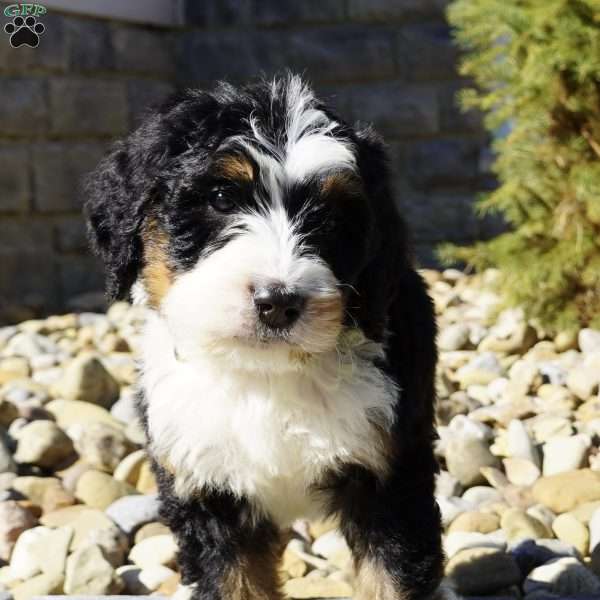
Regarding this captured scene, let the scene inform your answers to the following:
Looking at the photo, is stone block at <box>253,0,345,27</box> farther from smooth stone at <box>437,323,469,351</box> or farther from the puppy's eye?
the puppy's eye

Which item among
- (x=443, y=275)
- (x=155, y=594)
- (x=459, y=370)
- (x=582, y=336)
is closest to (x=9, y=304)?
(x=443, y=275)

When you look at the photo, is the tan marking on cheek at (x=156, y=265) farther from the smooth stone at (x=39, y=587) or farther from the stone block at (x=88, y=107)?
the stone block at (x=88, y=107)

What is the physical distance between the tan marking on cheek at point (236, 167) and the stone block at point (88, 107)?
244 inches

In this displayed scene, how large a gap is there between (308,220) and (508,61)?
4054mm

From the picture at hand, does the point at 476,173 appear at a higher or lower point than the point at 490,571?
higher

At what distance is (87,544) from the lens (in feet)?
13.7

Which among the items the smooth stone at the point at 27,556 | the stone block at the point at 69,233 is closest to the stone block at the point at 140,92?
the stone block at the point at 69,233

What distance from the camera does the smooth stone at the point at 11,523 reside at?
14.6 feet

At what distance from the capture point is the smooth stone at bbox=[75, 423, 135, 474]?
17.1ft

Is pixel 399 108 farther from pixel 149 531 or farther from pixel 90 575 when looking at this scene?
pixel 90 575

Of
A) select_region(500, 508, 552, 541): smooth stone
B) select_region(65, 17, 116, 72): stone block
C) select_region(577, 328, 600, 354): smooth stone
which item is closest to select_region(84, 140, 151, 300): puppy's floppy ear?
select_region(500, 508, 552, 541): smooth stone

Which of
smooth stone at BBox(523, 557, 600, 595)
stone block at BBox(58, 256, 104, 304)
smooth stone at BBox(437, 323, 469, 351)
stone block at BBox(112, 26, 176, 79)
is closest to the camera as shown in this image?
smooth stone at BBox(523, 557, 600, 595)

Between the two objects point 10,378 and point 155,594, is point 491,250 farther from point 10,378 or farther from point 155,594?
point 155,594

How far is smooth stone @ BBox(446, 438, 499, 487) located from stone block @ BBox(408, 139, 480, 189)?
16.3 ft
